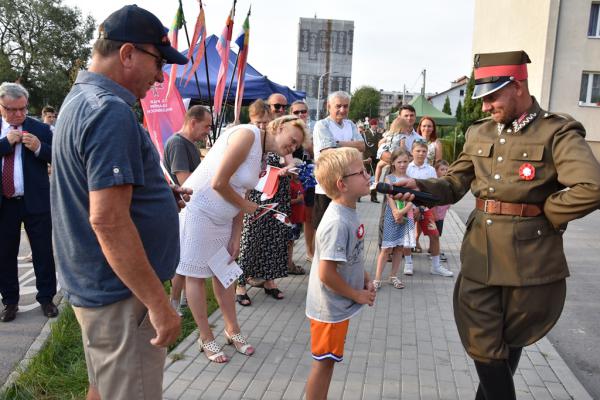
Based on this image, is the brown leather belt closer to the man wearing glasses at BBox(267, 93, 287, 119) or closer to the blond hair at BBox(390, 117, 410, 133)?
the man wearing glasses at BBox(267, 93, 287, 119)

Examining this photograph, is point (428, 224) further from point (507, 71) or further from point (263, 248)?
point (507, 71)

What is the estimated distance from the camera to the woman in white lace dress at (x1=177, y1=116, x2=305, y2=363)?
3348 millimetres

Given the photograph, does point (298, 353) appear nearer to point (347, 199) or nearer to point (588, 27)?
point (347, 199)

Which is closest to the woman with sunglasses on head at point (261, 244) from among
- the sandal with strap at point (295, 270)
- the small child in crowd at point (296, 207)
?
the small child in crowd at point (296, 207)

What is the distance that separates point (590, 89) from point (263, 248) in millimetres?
25011

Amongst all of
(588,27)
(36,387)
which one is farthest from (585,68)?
(36,387)

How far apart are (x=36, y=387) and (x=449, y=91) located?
89.7 metres

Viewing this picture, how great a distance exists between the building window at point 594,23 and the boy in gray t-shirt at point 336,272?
26.6m

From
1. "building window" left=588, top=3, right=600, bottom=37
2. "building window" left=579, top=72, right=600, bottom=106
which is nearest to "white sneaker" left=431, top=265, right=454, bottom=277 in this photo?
"building window" left=579, top=72, right=600, bottom=106

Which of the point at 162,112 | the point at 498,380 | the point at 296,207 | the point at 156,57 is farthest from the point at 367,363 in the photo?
the point at 162,112

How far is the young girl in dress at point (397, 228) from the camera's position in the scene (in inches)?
222

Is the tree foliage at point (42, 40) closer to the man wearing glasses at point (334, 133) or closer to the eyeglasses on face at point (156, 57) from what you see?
the man wearing glasses at point (334, 133)

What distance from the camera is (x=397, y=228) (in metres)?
5.76

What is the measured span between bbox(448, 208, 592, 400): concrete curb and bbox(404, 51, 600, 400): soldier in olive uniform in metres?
1.05
